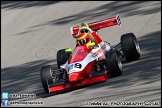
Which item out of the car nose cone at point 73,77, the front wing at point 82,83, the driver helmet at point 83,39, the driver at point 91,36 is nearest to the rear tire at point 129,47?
the driver at point 91,36

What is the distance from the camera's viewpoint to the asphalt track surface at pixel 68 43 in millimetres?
13234

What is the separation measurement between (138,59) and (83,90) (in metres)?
2.58

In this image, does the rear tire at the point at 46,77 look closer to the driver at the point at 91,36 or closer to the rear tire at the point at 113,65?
the driver at the point at 91,36

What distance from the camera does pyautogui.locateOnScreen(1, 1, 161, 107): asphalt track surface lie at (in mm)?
13234

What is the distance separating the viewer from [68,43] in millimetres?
20594

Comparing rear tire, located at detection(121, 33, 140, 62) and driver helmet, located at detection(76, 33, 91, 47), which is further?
rear tire, located at detection(121, 33, 140, 62)

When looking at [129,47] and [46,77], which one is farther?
[129,47]

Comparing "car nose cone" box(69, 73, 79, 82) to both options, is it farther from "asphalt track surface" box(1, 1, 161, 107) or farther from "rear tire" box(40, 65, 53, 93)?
"rear tire" box(40, 65, 53, 93)

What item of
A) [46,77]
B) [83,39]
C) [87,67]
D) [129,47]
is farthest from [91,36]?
[46,77]

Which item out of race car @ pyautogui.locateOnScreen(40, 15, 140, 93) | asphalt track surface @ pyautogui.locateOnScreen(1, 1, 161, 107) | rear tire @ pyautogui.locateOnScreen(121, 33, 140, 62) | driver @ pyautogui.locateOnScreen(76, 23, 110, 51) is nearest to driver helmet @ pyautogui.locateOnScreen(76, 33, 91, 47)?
driver @ pyautogui.locateOnScreen(76, 23, 110, 51)

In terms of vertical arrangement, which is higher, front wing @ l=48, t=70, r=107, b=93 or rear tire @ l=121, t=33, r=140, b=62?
rear tire @ l=121, t=33, r=140, b=62

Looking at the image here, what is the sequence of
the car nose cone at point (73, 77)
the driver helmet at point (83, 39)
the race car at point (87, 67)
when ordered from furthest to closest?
the driver helmet at point (83, 39)
the race car at point (87, 67)
the car nose cone at point (73, 77)

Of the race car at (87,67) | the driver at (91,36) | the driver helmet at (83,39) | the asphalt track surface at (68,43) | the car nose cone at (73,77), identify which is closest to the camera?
the asphalt track surface at (68,43)

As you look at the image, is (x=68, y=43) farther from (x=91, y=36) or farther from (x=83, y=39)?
(x=83, y=39)
